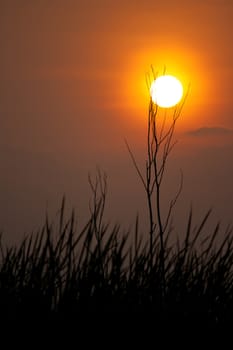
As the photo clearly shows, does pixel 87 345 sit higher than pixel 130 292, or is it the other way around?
pixel 130 292

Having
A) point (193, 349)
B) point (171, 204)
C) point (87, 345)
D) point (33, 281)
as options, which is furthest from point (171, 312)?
point (171, 204)

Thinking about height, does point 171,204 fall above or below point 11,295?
above

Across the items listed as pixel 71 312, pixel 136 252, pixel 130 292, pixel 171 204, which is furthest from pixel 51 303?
pixel 171 204

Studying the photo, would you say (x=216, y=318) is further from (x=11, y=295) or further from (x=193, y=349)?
(x=11, y=295)

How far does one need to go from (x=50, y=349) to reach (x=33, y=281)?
361 millimetres

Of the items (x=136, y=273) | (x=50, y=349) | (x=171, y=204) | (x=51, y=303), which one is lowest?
(x=50, y=349)

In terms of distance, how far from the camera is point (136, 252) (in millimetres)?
3508

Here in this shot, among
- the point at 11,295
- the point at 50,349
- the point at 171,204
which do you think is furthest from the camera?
the point at 171,204

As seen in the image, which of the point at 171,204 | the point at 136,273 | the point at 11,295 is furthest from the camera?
the point at 171,204

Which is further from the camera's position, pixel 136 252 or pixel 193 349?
pixel 136 252

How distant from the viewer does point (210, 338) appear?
304 cm

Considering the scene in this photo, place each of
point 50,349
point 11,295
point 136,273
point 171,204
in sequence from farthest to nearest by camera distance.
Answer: point 171,204 → point 136,273 → point 11,295 → point 50,349

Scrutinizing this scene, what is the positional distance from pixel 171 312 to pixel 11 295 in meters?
0.79

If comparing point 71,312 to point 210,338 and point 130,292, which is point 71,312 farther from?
point 210,338
